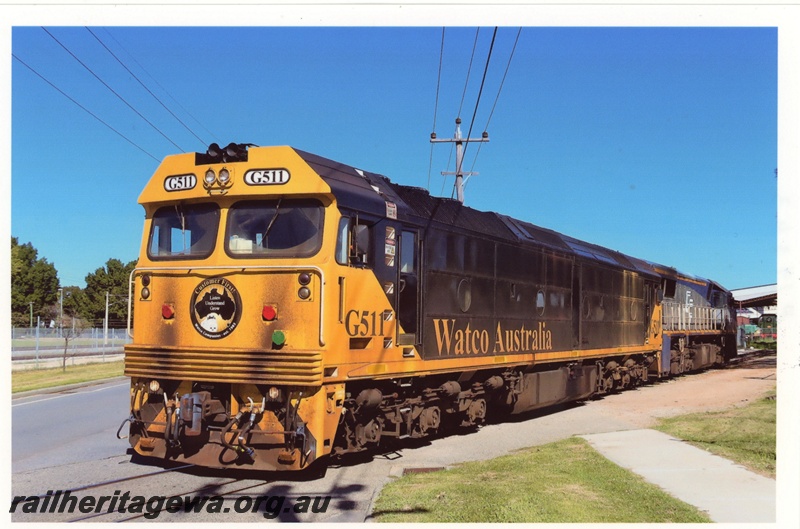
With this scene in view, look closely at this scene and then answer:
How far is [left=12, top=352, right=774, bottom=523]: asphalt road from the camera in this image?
7.56 metres

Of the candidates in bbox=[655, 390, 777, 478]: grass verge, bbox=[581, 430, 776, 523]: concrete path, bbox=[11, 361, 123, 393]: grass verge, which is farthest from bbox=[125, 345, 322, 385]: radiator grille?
bbox=[11, 361, 123, 393]: grass verge

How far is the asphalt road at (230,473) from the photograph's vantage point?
7.56 m

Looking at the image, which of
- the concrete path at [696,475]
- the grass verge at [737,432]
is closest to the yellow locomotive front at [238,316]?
the concrete path at [696,475]

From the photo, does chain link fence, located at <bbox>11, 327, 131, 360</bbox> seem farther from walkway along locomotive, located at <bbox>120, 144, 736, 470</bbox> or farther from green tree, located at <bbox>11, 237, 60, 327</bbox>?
walkway along locomotive, located at <bbox>120, 144, 736, 470</bbox>

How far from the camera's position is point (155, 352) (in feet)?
29.8

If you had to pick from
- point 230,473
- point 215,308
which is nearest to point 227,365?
point 215,308

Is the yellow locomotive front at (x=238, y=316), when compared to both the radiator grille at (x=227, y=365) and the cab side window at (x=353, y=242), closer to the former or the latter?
the radiator grille at (x=227, y=365)

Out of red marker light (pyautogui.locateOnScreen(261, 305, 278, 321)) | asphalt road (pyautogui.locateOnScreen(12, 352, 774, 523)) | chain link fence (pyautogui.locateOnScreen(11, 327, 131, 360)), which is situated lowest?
chain link fence (pyautogui.locateOnScreen(11, 327, 131, 360))

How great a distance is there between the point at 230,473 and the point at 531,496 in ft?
13.0

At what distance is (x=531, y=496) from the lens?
789cm

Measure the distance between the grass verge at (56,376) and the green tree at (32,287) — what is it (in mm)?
20504

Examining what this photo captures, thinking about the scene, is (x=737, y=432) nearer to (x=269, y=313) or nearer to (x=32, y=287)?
(x=269, y=313)

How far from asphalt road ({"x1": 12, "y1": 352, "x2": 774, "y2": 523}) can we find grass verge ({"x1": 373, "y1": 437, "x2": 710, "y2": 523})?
1.62 ft
